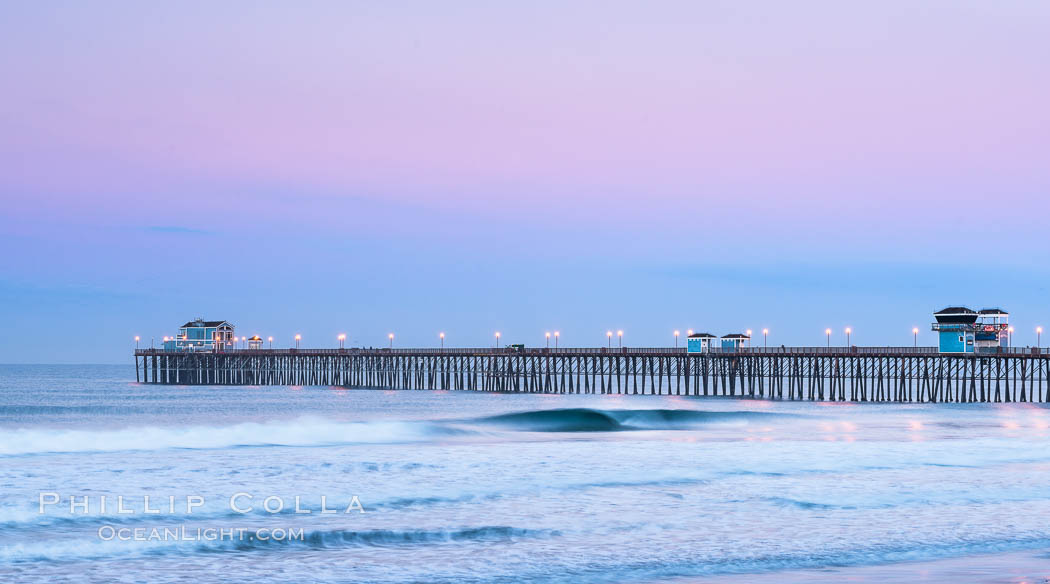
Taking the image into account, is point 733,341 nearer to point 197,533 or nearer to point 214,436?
point 214,436

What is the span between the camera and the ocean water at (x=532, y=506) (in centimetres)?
1354

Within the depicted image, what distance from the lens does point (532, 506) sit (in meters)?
18.8

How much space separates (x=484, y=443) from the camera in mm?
36562

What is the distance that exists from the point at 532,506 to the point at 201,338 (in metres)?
91.5

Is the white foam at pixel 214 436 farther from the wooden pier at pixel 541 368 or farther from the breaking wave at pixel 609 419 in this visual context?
the wooden pier at pixel 541 368

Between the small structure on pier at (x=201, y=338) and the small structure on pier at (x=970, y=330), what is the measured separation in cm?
6705

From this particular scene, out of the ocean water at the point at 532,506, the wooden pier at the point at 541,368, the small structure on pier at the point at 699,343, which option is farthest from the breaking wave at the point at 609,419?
the small structure on pier at the point at 699,343

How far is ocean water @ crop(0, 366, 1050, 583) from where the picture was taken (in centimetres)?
1354

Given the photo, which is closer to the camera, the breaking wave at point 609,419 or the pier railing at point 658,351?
the breaking wave at point 609,419

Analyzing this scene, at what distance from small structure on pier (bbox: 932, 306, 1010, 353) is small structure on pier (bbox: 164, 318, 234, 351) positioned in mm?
67045

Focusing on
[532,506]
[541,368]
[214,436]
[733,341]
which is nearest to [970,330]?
[733,341]

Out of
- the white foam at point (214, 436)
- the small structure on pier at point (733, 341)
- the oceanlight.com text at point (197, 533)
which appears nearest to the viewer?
the oceanlight.com text at point (197, 533)

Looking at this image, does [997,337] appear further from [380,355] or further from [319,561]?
[319,561]

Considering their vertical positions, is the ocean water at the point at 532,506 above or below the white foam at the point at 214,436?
above
